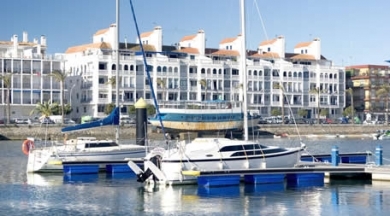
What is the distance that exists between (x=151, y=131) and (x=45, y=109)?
17.4 m

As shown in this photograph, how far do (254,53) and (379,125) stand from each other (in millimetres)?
26027

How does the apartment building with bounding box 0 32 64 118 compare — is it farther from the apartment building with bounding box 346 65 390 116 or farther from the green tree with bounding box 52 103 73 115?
the apartment building with bounding box 346 65 390 116

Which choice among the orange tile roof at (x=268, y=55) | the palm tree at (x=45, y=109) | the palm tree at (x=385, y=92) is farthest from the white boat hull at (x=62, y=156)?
the palm tree at (x=385, y=92)

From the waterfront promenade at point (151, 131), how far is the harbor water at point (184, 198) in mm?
42966

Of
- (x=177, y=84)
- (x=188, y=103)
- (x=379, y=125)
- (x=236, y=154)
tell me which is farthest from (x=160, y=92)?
(x=236, y=154)

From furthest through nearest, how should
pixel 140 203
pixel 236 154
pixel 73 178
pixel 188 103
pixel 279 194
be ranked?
pixel 188 103
pixel 73 178
pixel 236 154
pixel 279 194
pixel 140 203

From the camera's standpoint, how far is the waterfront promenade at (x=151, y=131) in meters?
97.4

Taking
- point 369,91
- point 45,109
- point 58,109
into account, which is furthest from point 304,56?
point 45,109

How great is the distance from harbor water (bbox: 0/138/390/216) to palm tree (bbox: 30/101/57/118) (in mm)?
67602

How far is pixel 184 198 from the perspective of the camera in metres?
33.5

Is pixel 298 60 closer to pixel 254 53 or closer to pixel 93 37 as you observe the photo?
pixel 254 53

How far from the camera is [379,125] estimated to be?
127 meters

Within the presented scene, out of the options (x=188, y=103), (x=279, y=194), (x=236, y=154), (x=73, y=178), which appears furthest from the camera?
(x=188, y=103)

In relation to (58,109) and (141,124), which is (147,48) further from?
(141,124)
